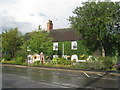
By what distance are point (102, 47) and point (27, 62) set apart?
14485 mm

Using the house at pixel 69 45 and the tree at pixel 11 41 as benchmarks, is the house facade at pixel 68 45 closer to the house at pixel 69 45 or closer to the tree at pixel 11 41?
the house at pixel 69 45

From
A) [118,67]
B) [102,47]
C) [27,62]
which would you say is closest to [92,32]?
[102,47]

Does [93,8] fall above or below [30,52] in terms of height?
above

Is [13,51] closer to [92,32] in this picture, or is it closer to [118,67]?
[92,32]

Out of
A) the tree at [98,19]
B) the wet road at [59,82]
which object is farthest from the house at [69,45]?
the wet road at [59,82]

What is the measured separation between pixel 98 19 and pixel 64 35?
15201 millimetres

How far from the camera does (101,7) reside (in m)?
21.7

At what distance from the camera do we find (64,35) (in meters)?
34.8

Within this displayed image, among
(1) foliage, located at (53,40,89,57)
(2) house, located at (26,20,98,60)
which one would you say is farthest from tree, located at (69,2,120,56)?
(1) foliage, located at (53,40,89,57)

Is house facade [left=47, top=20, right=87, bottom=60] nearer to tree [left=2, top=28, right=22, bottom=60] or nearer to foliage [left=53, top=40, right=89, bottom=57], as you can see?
foliage [left=53, top=40, right=89, bottom=57]

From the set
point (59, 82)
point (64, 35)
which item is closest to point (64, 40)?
point (64, 35)

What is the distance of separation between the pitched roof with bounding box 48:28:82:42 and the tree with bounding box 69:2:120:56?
8319 millimetres

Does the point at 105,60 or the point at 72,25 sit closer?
the point at 105,60

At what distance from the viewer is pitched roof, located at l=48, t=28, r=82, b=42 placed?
31.8 metres
